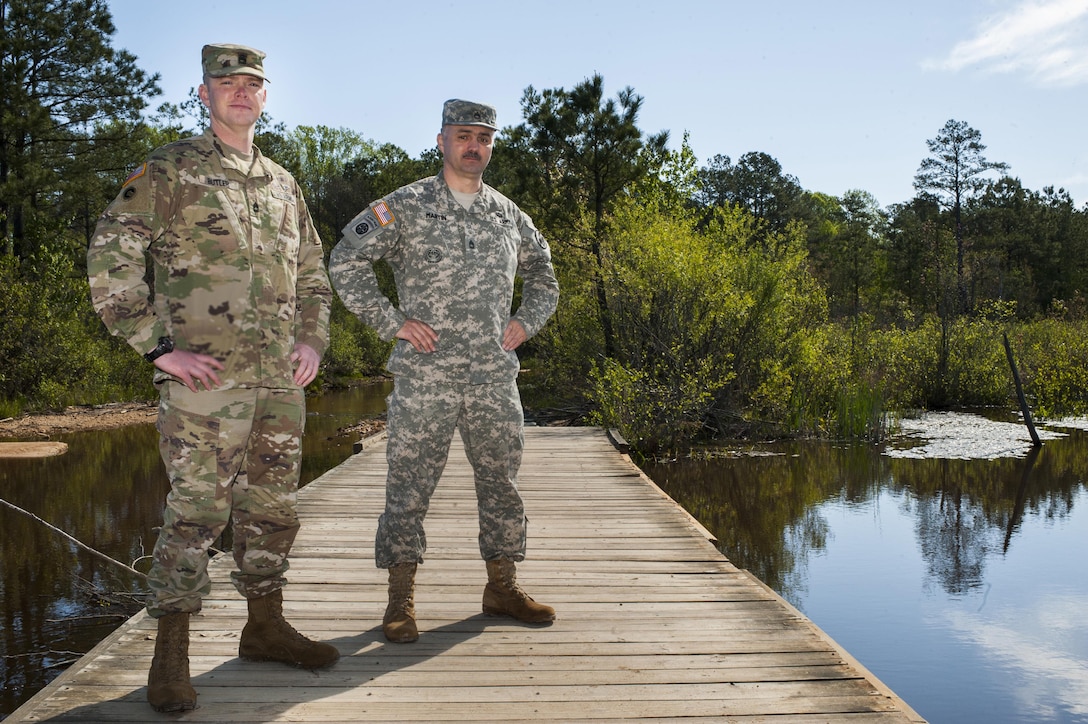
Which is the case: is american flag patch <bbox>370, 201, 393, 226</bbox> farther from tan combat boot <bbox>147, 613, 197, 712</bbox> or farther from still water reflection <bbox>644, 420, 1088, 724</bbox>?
still water reflection <bbox>644, 420, 1088, 724</bbox>

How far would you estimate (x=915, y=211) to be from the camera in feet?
155

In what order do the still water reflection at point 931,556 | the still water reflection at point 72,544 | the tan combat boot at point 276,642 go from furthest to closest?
the still water reflection at point 72,544
the still water reflection at point 931,556
the tan combat boot at point 276,642

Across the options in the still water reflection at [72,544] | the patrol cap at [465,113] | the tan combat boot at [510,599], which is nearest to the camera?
the patrol cap at [465,113]

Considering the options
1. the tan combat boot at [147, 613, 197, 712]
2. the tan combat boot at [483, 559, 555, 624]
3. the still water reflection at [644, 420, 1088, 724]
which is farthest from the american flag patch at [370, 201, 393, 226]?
the still water reflection at [644, 420, 1088, 724]

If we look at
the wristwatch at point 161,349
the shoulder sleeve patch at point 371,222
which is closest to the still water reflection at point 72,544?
the wristwatch at point 161,349

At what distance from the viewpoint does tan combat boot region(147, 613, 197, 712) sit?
275cm

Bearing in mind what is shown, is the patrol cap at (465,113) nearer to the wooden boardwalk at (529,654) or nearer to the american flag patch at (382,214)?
the american flag patch at (382,214)

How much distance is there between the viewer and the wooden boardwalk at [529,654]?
283 cm

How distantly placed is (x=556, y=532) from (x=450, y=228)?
8.39ft

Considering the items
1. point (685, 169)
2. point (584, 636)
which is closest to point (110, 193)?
point (685, 169)

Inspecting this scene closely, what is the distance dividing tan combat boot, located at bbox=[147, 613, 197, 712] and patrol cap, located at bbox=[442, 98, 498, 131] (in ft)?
6.04

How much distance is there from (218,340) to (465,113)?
1.18m

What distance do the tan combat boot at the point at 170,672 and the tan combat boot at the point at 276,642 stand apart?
35cm

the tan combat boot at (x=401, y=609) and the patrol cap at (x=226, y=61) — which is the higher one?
the patrol cap at (x=226, y=61)
